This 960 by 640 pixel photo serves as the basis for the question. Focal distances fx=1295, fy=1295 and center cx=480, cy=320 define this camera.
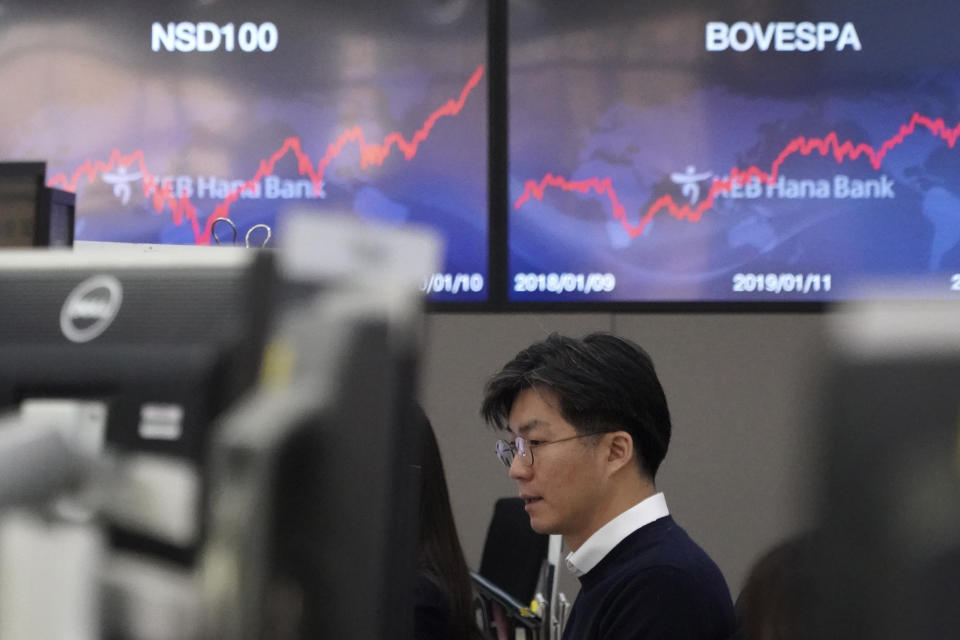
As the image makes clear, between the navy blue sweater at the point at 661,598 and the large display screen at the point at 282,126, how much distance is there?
4.86 ft

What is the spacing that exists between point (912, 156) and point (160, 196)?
179cm

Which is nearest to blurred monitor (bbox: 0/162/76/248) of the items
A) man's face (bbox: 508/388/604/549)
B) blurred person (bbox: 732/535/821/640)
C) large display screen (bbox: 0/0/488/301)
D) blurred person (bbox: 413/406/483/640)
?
blurred person (bbox: 413/406/483/640)

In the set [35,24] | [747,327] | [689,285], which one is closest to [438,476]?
[689,285]

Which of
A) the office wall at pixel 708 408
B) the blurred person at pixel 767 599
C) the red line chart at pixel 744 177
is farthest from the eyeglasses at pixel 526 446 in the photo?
the office wall at pixel 708 408

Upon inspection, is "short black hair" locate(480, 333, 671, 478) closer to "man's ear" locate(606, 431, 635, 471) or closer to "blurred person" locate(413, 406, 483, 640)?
"man's ear" locate(606, 431, 635, 471)

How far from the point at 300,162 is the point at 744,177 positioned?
106cm

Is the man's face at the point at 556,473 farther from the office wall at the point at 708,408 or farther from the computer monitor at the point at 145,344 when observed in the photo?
the office wall at the point at 708,408

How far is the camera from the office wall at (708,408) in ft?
10.9

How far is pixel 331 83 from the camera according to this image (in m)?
3.12

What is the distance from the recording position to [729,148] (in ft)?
10.1

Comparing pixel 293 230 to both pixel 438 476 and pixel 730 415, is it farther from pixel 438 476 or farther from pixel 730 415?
pixel 730 415

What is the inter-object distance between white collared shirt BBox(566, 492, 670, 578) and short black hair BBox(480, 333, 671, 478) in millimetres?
90

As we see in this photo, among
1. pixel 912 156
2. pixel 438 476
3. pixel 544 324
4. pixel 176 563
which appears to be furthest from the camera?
pixel 544 324

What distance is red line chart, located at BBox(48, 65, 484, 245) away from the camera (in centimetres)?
312
